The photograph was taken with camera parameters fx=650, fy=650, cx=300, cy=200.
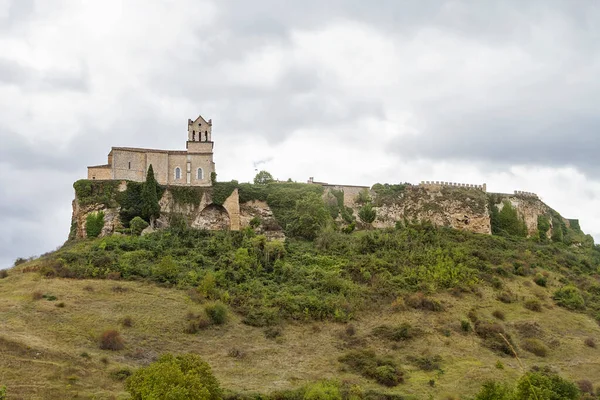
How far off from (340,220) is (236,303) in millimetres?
17742

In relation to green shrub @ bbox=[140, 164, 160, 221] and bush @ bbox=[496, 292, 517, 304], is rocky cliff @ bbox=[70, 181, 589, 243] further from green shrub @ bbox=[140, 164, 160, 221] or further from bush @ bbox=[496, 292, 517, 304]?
bush @ bbox=[496, 292, 517, 304]

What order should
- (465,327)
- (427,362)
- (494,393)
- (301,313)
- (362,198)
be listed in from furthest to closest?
(362,198), (301,313), (465,327), (427,362), (494,393)

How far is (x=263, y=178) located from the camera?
5694cm

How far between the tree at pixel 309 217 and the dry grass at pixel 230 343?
12342 millimetres

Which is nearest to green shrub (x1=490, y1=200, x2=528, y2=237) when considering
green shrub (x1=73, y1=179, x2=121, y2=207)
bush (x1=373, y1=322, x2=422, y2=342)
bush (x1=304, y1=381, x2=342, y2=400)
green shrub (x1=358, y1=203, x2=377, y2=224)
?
green shrub (x1=358, y1=203, x2=377, y2=224)

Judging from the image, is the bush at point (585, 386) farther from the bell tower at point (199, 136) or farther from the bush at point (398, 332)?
the bell tower at point (199, 136)

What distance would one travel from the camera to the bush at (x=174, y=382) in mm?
22797

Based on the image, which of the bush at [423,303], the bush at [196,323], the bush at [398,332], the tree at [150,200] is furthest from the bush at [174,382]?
the tree at [150,200]

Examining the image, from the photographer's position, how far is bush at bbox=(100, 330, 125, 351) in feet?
97.2

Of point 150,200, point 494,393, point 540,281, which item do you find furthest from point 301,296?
point 540,281

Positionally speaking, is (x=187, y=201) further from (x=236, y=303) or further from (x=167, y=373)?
(x=167, y=373)

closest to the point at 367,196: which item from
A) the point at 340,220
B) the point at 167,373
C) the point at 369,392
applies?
the point at 340,220

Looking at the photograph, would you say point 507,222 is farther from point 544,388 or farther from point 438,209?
point 544,388

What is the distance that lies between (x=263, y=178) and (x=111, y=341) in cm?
2896
